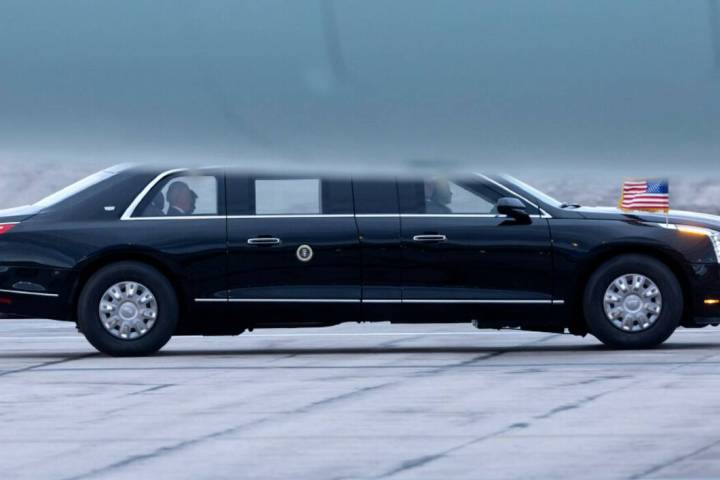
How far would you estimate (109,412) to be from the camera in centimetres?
880

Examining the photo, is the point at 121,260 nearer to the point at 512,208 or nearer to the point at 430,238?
the point at 430,238

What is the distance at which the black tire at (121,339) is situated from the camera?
11773 millimetres

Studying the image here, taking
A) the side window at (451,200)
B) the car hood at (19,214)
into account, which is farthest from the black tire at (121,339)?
the side window at (451,200)

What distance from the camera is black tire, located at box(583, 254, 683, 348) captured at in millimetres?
11836

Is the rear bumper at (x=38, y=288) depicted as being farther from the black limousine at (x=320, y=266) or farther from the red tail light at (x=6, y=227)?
the red tail light at (x=6, y=227)

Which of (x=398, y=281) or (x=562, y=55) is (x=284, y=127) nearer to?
(x=562, y=55)

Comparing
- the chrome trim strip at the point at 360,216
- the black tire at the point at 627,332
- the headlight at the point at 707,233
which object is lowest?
the black tire at the point at 627,332

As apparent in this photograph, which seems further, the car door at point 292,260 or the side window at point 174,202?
the side window at point 174,202

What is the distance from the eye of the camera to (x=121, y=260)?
12.0 m

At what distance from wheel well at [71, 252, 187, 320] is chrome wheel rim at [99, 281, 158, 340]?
20cm

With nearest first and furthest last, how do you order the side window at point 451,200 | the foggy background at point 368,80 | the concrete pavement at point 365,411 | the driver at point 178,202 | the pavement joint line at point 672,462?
the foggy background at point 368,80
the pavement joint line at point 672,462
the concrete pavement at point 365,411
the side window at point 451,200
the driver at point 178,202

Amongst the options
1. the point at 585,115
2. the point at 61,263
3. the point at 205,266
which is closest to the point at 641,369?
the point at 205,266

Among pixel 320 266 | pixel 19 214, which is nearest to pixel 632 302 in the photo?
pixel 320 266

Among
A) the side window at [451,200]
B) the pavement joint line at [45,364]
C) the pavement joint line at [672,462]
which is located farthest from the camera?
the side window at [451,200]
